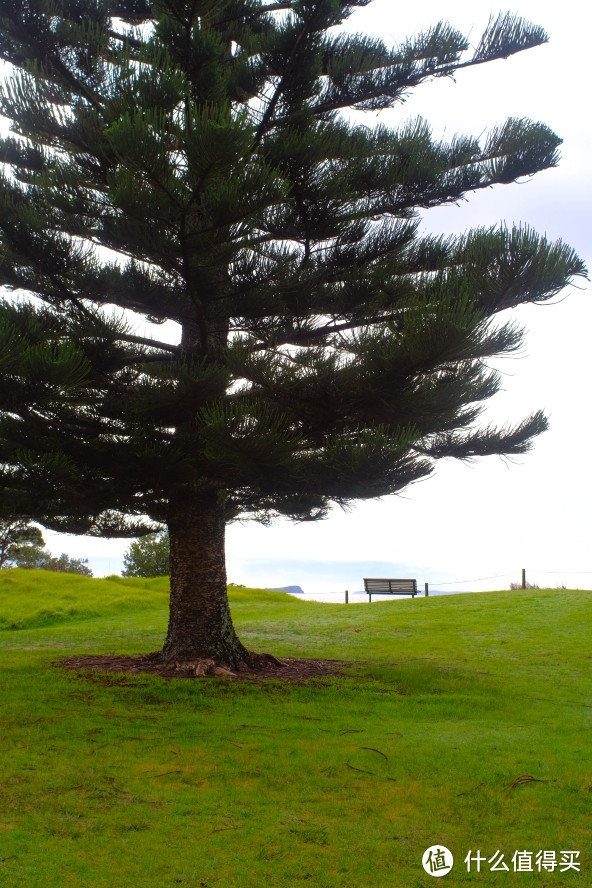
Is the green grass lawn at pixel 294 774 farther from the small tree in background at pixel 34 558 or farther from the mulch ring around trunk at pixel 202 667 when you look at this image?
the small tree in background at pixel 34 558

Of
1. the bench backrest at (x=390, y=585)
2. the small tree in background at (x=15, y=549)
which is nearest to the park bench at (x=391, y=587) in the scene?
the bench backrest at (x=390, y=585)

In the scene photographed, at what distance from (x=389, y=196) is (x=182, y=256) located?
335cm

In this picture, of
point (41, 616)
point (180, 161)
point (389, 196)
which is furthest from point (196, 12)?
point (41, 616)

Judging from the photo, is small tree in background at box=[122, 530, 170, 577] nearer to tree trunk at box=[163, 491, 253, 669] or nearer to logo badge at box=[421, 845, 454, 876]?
tree trunk at box=[163, 491, 253, 669]

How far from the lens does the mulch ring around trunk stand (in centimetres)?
806

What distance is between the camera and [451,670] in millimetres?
9375

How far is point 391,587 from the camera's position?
68.6 feet

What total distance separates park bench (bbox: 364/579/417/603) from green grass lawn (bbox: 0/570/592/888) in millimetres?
10393

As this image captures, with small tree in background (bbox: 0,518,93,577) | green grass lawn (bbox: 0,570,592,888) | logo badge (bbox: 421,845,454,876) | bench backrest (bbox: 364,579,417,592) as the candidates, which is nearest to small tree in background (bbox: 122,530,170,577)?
small tree in background (bbox: 0,518,93,577)

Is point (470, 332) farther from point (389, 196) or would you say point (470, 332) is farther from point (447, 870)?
point (447, 870)

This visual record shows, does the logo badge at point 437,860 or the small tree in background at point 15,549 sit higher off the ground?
the small tree in background at point 15,549

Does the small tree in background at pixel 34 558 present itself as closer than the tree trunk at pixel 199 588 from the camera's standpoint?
No

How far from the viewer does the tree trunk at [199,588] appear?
850 cm

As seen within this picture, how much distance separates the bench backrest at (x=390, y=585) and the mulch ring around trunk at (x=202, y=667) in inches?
433
